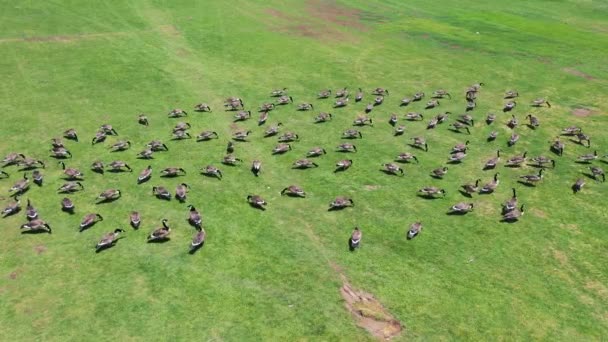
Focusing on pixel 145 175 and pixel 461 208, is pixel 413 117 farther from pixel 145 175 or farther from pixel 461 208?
pixel 145 175

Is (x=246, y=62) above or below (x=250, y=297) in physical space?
above

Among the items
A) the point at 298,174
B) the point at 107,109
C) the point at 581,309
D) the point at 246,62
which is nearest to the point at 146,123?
the point at 107,109

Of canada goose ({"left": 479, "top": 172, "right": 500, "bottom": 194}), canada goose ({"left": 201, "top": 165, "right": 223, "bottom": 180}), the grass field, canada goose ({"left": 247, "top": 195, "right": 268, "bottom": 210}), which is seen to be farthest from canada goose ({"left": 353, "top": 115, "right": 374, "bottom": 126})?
canada goose ({"left": 247, "top": 195, "right": 268, "bottom": 210})

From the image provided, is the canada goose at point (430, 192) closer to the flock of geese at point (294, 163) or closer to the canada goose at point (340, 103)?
the flock of geese at point (294, 163)

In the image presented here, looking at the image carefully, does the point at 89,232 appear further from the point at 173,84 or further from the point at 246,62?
the point at 246,62

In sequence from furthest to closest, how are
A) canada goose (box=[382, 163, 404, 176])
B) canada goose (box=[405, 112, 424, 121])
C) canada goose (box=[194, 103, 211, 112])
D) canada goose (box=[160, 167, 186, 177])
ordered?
canada goose (box=[194, 103, 211, 112])
canada goose (box=[405, 112, 424, 121])
canada goose (box=[382, 163, 404, 176])
canada goose (box=[160, 167, 186, 177])

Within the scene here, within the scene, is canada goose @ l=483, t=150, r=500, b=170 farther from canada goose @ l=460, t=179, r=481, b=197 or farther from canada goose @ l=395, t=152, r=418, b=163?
canada goose @ l=395, t=152, r=418, b=163
